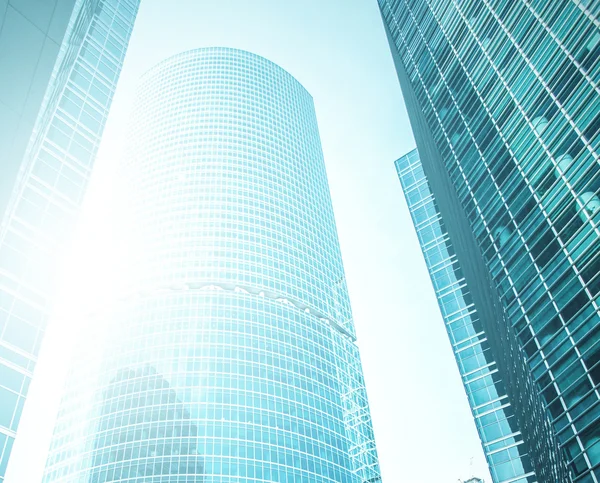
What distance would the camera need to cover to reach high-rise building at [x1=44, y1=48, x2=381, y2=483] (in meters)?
99.2

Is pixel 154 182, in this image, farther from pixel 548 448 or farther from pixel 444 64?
pixel 548 448

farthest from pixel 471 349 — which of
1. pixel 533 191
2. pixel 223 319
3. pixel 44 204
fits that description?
pixel 44 204

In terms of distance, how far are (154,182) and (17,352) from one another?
370 ft

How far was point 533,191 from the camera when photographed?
5194 cm

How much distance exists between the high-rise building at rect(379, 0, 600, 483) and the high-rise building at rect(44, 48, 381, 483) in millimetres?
43503

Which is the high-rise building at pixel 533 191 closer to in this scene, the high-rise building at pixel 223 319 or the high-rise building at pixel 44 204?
the high-rise building at pixel 44 204

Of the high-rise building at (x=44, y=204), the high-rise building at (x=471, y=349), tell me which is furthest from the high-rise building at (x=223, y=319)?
the high-rise building at (x=44, y=204)

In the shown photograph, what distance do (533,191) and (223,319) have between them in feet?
249

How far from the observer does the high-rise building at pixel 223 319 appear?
99250mm

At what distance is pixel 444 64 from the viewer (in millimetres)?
76938

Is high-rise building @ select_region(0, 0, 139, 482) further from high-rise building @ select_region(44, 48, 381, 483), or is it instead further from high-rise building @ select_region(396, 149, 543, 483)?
high-rise building @ select_region(44, 48, 381, 483)

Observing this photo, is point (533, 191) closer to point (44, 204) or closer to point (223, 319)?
point (44, 204)

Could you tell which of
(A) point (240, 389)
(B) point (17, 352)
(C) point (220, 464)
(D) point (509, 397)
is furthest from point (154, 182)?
(B) point (17, 352)

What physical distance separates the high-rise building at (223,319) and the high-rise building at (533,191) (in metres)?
43.5
